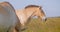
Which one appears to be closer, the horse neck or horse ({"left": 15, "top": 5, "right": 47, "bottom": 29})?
horse ({"left": 15, "top": 5, "right": 47, "bottom": 29})

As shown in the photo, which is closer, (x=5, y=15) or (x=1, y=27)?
(x=1, y=27)

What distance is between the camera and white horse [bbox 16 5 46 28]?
5436 mm

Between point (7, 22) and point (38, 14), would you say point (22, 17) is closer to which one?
point (38, 14)

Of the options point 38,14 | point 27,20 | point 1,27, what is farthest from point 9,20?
point 38,14

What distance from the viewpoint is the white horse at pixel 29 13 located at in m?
5.44

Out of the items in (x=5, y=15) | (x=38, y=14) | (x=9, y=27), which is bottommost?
(x=38, y=14)

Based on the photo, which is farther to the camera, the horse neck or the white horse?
the horse neck

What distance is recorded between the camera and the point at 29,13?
5.55m

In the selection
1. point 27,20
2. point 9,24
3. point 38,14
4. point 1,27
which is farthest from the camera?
point 38,14

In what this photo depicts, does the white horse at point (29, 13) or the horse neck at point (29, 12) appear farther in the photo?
the horse neck at point (29, 12)

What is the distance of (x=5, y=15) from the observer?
2.49 meters

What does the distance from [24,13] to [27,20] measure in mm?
280

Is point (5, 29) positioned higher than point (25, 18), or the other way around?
point (5, 29)

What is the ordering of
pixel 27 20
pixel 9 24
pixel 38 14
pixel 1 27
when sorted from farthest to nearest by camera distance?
pixel 38 14 → pixel 27 20 → pixel 9 24 → pixel 1 27
